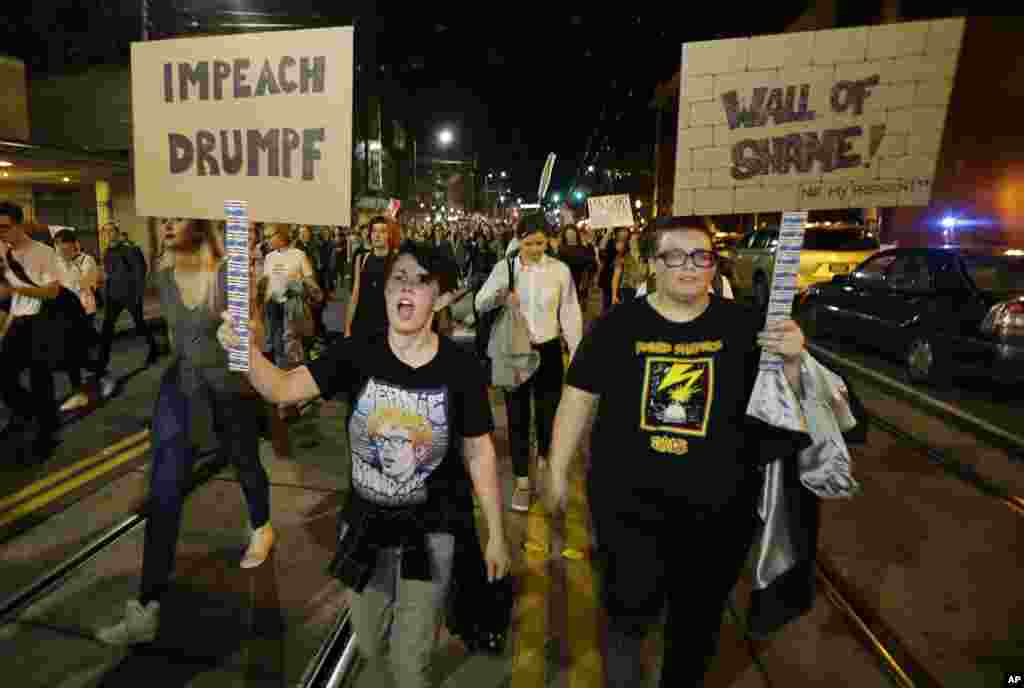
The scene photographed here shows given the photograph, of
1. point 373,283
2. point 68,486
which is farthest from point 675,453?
point 68,486

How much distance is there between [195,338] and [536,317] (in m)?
2.11

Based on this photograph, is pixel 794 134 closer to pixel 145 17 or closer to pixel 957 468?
pixel 957 468

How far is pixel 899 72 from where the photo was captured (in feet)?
7.66

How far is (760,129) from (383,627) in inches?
88.3

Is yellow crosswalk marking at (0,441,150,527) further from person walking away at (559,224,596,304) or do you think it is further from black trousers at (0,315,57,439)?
person walking away at (559,224,596,304)

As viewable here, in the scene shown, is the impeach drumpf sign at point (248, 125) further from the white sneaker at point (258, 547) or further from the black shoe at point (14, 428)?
the black shoe at point (14, 428)

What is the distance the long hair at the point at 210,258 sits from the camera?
322 cm

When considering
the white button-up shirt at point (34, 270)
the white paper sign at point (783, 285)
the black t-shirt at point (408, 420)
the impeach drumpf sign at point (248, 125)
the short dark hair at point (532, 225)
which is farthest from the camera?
the white button-up shirt at point (34, 270)

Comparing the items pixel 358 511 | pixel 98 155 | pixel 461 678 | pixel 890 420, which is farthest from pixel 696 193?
pixel 98 155

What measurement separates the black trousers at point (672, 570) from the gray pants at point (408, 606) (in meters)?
0.56

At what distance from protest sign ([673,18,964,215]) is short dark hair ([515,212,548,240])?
2.04 meters

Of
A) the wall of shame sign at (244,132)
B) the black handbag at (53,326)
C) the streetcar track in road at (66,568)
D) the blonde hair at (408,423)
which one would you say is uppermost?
the wall of shame sign at (244,132)

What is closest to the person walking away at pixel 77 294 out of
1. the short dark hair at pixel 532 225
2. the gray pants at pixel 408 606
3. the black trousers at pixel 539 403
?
the short dark hair at pixel 532 225

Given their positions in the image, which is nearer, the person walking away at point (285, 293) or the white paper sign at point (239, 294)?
the white paper sign at point (239, 294)
